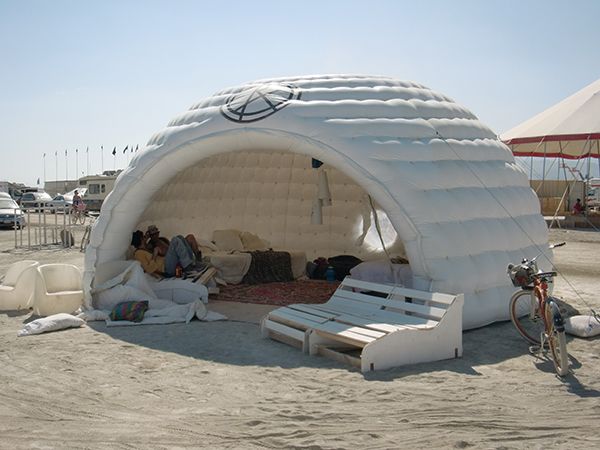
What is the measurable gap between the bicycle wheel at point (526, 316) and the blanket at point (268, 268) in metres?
3.95

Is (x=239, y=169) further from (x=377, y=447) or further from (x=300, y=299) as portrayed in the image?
(x=377, y=447)

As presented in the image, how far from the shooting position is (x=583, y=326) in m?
6.49

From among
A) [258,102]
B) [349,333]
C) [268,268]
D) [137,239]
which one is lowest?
[349,333]

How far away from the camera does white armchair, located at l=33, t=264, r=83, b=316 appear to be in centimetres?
767

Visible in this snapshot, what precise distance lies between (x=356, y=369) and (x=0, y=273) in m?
8.55

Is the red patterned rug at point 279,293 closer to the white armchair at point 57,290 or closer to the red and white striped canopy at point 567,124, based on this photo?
the white armchair at point 57,290

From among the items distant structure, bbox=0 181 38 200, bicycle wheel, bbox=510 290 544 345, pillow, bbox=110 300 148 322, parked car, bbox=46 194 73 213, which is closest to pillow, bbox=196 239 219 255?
pillow, bbox=110 300 148 322

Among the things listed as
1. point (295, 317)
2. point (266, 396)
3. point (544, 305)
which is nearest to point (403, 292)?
point (295, 317)

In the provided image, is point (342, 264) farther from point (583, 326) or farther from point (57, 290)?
point (583, 326)

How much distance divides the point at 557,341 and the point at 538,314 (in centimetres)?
92

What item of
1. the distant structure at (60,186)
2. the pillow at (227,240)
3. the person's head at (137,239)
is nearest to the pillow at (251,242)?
the pillow at (227,240)

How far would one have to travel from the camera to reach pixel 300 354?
591 cm

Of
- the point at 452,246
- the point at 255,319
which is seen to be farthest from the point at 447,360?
the point at 255,319

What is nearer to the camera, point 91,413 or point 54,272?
point 91,413
